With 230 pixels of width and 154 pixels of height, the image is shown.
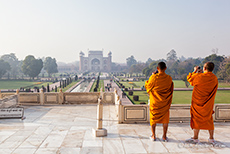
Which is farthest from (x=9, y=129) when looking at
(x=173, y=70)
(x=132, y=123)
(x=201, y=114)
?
(x=173, y=70)

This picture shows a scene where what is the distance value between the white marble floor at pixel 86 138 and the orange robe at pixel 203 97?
0.47 meters

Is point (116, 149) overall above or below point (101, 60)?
below

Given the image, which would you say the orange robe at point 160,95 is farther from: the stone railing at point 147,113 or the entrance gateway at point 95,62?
the entrance gateway at point 95,62

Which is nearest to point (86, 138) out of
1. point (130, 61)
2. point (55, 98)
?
point (55, 98)

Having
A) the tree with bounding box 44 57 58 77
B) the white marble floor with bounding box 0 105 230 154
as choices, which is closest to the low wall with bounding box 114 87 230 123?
the white marble floor with bounding box 0 105 230 154

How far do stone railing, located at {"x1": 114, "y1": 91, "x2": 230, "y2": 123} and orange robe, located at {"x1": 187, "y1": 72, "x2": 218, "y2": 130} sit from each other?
175cm

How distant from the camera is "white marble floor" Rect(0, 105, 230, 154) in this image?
3.74 m

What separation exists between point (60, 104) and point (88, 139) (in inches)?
177

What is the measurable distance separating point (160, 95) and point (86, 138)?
179 cm

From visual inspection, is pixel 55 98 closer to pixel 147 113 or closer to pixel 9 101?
pixel 9 101

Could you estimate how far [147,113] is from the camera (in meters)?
5.57

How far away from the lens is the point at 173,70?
161ft

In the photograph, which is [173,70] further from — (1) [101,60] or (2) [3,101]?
(1) [101,60]

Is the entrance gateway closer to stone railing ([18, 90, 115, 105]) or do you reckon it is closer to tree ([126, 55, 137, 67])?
tree ([126, 55, 137, 67])
